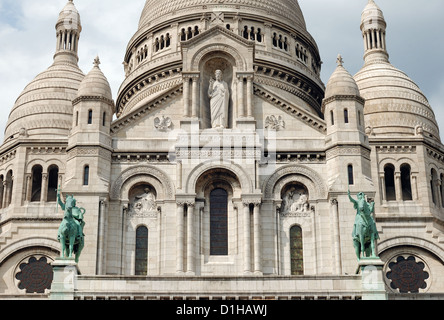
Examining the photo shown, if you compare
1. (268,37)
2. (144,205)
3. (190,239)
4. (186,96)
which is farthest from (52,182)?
(268,37)

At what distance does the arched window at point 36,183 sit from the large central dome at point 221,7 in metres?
17.9

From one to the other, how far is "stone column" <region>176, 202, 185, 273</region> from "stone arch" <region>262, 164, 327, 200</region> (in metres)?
4.71

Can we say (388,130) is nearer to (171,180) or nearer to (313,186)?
(313,186)

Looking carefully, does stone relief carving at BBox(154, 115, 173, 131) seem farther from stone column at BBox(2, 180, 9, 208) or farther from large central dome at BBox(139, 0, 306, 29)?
large central dome at BBox(139, 0, 306, 29)

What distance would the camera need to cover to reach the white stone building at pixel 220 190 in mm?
48344

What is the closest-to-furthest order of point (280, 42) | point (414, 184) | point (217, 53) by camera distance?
point (217, 53) < point (414, 184) < point (280, 42)

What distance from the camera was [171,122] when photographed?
174 ft

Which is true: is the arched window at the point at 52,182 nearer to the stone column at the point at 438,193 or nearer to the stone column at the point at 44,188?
the stone column at the point at 44,188

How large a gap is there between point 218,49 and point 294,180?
9.23 metres

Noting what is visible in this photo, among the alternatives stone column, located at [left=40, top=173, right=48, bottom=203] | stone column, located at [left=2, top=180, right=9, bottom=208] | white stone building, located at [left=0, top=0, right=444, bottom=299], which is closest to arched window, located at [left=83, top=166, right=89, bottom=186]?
white stone building, located at [left=0, top=0, right=444, bottom=299]

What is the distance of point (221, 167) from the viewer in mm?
50906

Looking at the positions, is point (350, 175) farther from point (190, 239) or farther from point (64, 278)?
point (64, 278)
